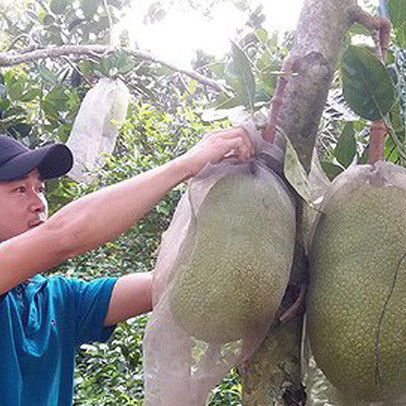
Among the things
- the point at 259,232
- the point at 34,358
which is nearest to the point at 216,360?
the point at 259,232

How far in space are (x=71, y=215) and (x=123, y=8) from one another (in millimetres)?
2899

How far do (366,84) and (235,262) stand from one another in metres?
0.26

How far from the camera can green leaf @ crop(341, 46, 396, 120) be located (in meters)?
0.85

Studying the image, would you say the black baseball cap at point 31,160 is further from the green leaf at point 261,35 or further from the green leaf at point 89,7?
the green leaf at point 89,7

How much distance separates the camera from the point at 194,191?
0.90m

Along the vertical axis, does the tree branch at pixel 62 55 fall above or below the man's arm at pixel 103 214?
below

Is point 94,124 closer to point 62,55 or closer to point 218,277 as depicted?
point 62,55

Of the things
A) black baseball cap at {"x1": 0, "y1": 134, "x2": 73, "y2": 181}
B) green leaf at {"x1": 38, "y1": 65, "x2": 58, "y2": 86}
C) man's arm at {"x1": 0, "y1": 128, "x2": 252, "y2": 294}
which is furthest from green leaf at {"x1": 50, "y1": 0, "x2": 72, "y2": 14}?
man's arm at {"x1": 0, "y1": 128, "x2": 252, "y2": 294}

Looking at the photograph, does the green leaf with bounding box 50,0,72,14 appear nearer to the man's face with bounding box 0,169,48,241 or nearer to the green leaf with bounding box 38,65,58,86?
the green leaf with bounding box 38,65,58,86

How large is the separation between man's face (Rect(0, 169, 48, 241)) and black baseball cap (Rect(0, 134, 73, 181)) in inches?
0.7

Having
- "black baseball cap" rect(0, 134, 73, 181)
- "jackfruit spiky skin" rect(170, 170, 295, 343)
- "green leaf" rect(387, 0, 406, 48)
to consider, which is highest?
"green leaf" rect(387, 0, 406, 48)

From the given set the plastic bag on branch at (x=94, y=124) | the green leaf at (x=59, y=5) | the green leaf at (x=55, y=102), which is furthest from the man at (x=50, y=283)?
the green leaf at (x=59, y=5)

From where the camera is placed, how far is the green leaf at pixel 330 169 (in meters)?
1.03

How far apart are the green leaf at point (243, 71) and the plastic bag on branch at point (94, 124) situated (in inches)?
79.7
